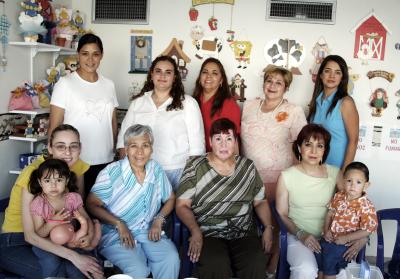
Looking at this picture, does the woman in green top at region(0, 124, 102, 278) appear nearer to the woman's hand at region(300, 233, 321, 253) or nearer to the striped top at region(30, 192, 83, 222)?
the striped top at region(30, 192, 83, 222)

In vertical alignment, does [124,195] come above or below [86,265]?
above

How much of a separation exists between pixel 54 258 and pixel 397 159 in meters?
2.56

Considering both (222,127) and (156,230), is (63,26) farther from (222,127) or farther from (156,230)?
(156,230)

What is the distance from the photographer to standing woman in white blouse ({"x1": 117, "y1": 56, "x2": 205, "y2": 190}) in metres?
2.54

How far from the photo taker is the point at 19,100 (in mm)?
2684

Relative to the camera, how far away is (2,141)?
266 cm

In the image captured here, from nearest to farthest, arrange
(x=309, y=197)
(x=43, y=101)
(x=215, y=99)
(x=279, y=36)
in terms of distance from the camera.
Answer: (x=309, y=197) < (x=215, y=99) < (x=43, y=101) < (x=279, y=36)

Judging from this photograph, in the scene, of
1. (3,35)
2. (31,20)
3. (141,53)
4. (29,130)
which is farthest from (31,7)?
(141,53)

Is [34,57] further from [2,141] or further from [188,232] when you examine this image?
[188,232]

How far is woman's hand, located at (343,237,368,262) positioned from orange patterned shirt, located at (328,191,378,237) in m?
0.06

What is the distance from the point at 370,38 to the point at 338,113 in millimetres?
822

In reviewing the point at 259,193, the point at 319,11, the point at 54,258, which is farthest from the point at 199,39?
the point at 54,258

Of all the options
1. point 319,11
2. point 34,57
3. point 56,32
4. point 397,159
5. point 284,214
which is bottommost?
point 284,214

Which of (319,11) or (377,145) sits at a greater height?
(319,11)
